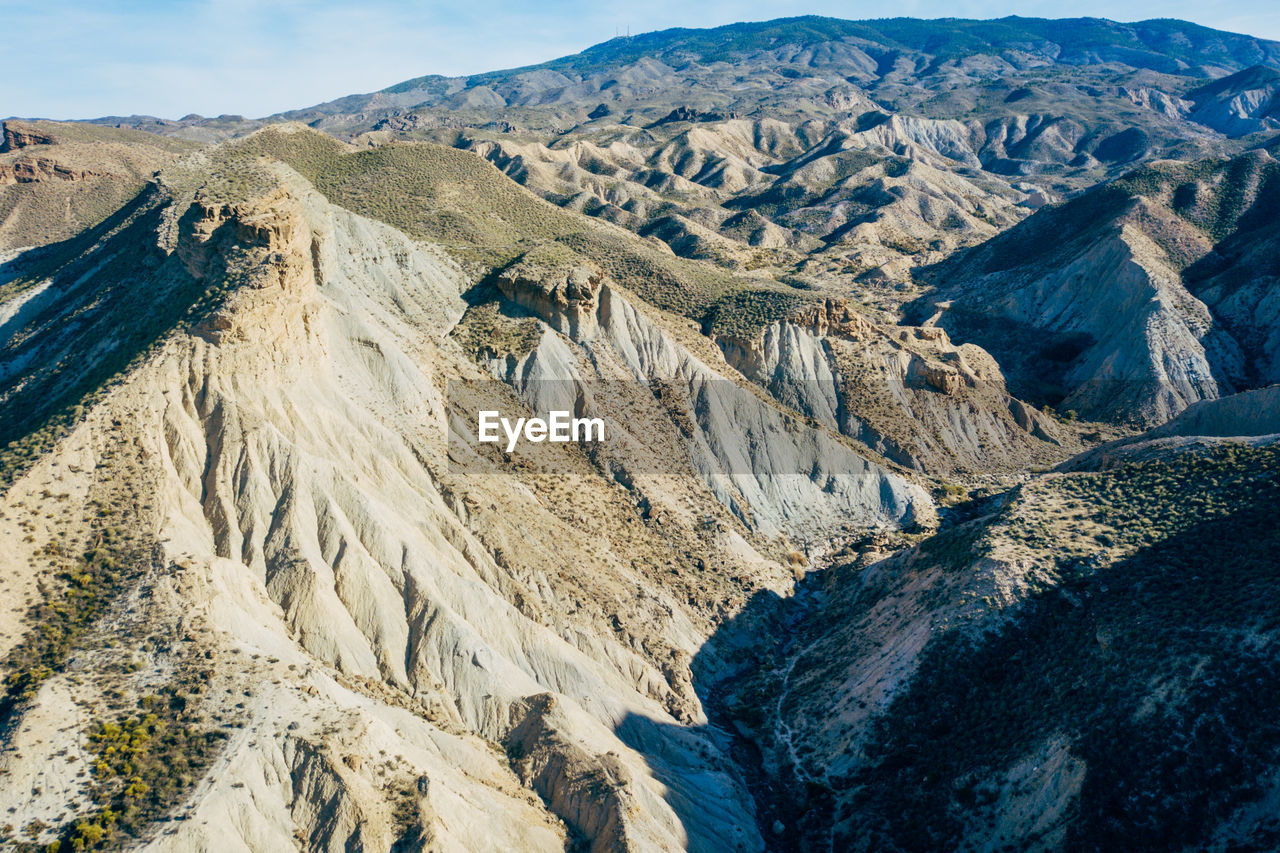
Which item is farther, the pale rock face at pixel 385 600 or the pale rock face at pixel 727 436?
the pale rock face at pixel 727 436

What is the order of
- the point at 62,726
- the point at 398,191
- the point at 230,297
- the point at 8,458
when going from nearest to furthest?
the point at 62,726
the point at 8,458
the point at 230,297
the point at 398,191

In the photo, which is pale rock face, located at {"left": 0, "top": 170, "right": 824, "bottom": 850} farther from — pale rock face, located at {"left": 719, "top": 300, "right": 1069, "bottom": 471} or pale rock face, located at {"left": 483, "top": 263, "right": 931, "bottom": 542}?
pale rock face, located at {"left": 719, "top": 300, "right": 1069, "bottom": 471}

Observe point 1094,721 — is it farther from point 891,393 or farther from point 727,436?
point 891,393

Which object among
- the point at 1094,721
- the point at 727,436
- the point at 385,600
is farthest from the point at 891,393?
the point at 385,600

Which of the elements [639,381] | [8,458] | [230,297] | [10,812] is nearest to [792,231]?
[639,381]

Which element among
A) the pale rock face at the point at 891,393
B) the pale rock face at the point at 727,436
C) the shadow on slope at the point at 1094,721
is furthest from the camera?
the pale rock face at the point at 891,393

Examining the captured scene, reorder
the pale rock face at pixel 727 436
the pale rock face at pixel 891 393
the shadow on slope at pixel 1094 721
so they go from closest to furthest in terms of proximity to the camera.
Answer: the shadow on slope at pixel 1094 721 < the pale rock face at pixel 727 436 < the pale rock face at pixel 891 393

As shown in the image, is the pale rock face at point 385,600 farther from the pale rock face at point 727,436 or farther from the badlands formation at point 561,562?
the pale rock face at point 727,436

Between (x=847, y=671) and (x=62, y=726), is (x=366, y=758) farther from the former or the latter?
(x=847, y=671)

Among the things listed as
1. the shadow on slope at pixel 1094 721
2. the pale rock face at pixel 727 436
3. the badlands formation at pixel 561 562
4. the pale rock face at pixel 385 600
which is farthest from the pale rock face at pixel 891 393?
the shadow on slope at pixel 1094 721
